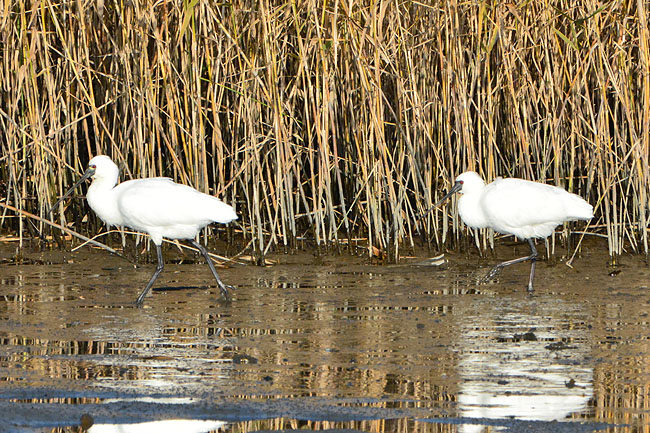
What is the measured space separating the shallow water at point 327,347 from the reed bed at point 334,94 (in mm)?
574

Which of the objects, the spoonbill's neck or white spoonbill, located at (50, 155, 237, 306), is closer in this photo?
white spoonbill, located at (50, 155, 237, 306)

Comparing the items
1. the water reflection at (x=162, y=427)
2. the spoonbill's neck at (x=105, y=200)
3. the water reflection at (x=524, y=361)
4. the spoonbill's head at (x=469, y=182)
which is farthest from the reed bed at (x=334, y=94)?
the water reflection at (x=162, y=427)

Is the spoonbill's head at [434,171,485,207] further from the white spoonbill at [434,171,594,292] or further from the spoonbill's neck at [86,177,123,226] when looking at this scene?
the spoonbill's neck at [86,177,123,226]

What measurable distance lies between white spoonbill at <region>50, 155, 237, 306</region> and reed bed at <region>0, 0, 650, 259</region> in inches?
36.9

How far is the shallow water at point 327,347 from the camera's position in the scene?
434 cm

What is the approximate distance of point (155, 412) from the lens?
14.3 feet

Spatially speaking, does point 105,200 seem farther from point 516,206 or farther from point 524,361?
point 524,361

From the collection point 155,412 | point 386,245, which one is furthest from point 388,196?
point 155,412

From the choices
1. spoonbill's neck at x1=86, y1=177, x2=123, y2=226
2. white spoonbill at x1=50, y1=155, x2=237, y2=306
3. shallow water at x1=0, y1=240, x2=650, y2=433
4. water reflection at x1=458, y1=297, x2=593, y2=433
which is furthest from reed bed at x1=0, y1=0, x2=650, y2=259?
water reflection at x1=458, y1=297, x2=593, y2=433

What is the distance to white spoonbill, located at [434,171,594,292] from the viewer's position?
782 centimetres

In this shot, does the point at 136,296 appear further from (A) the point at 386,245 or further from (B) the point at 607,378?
(B) the point at 607,378

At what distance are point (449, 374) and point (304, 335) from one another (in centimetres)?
115

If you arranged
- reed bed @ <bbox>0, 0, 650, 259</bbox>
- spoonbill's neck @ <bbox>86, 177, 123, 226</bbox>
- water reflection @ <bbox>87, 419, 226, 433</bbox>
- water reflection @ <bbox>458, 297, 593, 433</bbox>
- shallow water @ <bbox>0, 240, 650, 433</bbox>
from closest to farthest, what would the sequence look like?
water reflection @ <bbox>87, 419, 226, 433</bbox>
shallow water @ <bbox>0, 240, 650, 433</bbox>
water reflection @ <bbox>458, 297, 593, 433</bbox>
spoonbill's neck @ <bbox>86, 177, 123, 226</bbox>
reed bed @ <bbox>0, 0, 650, 259</bbox>

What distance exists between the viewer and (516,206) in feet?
25.7
